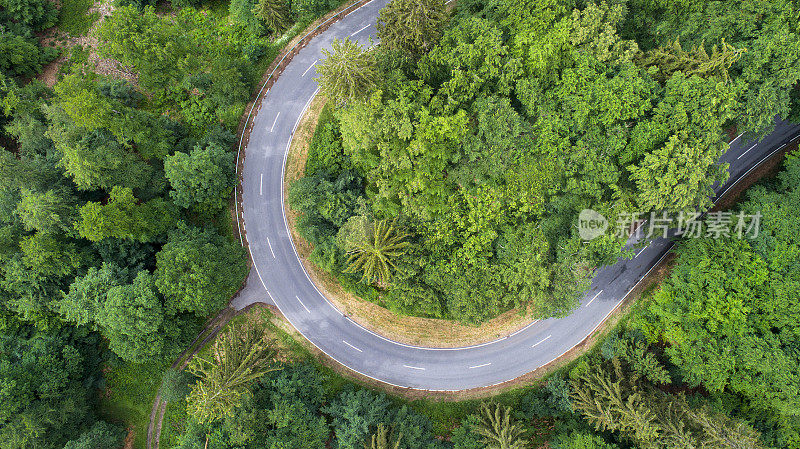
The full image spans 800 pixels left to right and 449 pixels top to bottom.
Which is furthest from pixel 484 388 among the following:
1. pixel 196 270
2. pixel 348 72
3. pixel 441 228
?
pixel 348 72

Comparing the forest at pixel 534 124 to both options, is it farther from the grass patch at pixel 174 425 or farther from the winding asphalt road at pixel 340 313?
the grass patch at pixel 174 425

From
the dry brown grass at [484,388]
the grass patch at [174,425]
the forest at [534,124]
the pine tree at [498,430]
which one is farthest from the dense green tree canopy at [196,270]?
the pine tree at [498,430]

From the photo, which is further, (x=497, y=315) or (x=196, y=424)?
(x=497, y=315)

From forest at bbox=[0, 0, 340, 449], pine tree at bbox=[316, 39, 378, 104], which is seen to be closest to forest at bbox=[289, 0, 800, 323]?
pine tree at bbox=[316, 39, 378, 104]

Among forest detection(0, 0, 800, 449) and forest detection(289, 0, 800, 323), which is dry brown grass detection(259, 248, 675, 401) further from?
forest detection(289, 0, 800, 323)

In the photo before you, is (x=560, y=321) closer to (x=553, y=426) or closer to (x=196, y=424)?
(x=553, y=426)

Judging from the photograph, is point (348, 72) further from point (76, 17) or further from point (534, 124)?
point (76, 17)

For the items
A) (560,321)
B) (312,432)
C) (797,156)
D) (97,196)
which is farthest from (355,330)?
(797,156)
